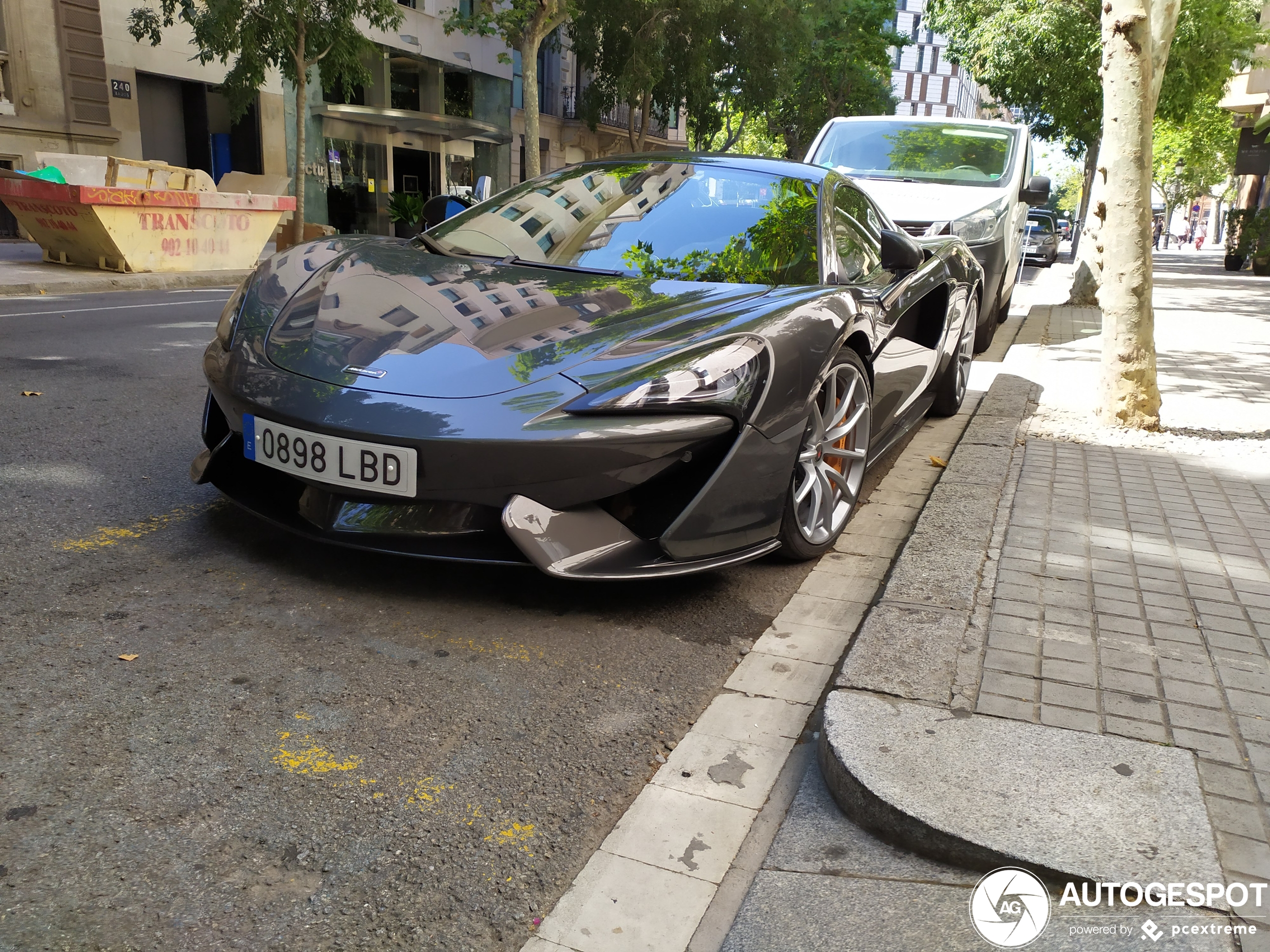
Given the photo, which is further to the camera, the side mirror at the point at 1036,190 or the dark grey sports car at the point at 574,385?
the side mirror at the point at 1036,190

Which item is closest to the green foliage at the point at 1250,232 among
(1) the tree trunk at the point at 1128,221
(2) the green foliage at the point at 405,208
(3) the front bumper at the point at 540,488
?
(2) the green foliage at the point at 405,208

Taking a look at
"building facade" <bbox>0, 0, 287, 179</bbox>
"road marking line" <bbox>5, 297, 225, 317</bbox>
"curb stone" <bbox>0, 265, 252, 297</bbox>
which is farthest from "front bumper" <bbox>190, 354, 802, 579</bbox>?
"building facade" <bbox>0, 0, 287, 179</bbox>

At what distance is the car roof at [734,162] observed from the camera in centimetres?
400

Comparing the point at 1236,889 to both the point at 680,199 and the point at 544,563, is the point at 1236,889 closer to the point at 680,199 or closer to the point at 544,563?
the point at 544,563

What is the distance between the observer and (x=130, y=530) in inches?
121

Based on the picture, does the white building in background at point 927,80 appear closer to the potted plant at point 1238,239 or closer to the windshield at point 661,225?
the potted plant at point 1238,239

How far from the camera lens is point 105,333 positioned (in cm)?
711

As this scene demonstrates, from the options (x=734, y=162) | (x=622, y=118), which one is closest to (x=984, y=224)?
(x=734, y=162)

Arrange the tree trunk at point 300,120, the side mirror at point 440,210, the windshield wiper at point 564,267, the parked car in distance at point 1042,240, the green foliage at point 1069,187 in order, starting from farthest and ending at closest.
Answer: the green foliage at point 1069,187
the parked car in distance at point 1042,240
the tree trunk at point 300,120
the side mirror at point 440,210
the windshield wiper at point 564,267

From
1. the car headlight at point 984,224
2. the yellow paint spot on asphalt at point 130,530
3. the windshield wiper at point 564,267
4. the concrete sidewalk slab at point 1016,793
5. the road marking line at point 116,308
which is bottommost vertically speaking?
the concrete sidewalk slab at point 1016,793

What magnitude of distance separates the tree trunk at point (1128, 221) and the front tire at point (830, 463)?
7.56 feet

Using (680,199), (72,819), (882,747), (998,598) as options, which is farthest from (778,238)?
(72,819)

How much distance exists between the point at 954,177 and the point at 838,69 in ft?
99.5

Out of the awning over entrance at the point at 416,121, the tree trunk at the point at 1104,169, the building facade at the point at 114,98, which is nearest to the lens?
the tree trunk at the point at 1104,169
